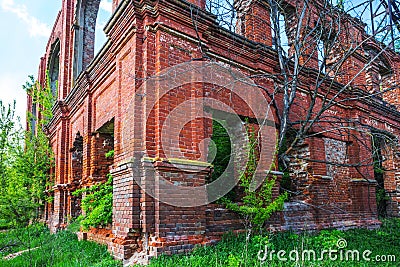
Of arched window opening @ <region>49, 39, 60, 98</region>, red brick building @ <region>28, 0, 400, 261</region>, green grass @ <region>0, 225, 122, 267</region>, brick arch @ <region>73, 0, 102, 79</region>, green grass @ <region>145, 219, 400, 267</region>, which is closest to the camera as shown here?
green grass @ <region>145, 219, 400, 267</region>

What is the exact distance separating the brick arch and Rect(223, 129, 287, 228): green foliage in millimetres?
8298

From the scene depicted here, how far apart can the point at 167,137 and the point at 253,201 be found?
2.06 meters

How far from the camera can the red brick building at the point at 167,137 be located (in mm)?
5254

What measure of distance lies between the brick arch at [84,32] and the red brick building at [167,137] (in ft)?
5.54

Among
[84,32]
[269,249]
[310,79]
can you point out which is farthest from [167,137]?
[84,32]

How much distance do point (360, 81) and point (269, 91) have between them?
18.0ft

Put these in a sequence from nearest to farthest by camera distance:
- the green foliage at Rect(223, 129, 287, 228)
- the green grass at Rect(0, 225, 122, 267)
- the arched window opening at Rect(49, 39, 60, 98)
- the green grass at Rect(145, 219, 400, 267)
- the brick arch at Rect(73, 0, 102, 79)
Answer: the green grass at Rect(145, 219, 400, 267) → the green grass at Rect(0, 225, 122, 267) → the green foliage at Rect(223, 129, 287, 228) → the brick arch at Rect(73, 0, 102, 79) → the arched window opening at Rect(49, 39, 60, 98)

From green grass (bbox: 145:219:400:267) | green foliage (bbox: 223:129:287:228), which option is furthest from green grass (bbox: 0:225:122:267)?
green foliage (bbox: 223:129:287:228)

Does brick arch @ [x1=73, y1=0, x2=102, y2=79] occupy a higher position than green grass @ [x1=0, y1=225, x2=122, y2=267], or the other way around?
brick arch @ [x1=73, y1=0, x2=102, y2=79]

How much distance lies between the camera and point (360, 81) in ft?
37.5

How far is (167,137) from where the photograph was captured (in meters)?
5.41

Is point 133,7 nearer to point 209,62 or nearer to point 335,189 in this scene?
point 209,62

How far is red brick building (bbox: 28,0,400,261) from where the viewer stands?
5.25 m

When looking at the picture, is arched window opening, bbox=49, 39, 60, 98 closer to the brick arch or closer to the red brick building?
the brick arch
